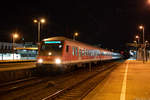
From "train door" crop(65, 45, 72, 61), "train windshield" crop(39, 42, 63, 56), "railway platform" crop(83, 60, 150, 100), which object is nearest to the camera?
"railway platform" crop(83, 60, 150, 100)

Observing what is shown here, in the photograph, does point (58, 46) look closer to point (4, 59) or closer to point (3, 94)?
→ point (3, 94)

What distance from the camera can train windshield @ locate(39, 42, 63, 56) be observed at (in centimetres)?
1669

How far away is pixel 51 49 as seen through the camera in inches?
669

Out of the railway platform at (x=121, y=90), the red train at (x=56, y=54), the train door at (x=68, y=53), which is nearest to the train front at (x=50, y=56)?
the red train at (x=56, y=54)

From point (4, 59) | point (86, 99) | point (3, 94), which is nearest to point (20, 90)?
point (3, 94)

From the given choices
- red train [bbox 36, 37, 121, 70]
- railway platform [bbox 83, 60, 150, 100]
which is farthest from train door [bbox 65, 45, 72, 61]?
railway platform [bbox 83, 60, 150, 100]

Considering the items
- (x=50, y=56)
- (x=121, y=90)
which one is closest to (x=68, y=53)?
(x=50, y=56)

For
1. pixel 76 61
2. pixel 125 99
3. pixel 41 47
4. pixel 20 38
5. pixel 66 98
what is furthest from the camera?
pixel 20 38

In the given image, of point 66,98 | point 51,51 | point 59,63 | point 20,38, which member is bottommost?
point 66,98

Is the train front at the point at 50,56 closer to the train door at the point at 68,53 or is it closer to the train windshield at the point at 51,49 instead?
the train windshield at the point at 51,49

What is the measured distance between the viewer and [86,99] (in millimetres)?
8125

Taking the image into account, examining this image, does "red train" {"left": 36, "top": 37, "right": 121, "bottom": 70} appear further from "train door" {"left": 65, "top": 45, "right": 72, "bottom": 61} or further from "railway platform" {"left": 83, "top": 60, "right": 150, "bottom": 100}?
"railway platform" {"left": 83, "top": 60, "right": 150, "bottom": 100}

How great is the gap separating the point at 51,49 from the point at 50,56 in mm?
675

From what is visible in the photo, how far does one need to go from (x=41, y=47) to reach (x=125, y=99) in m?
11.2
